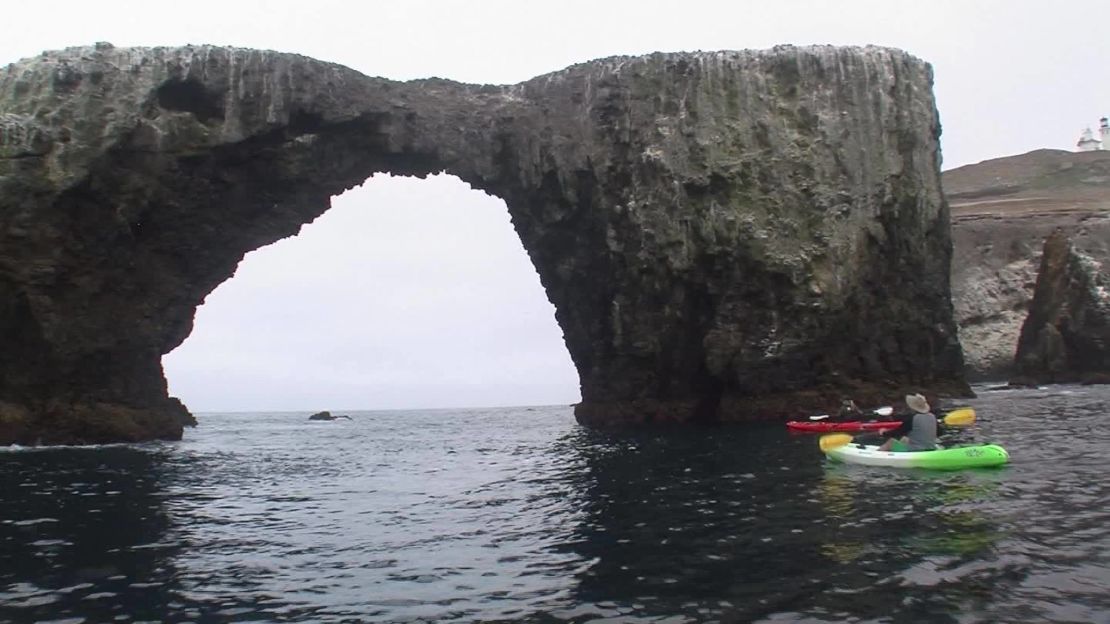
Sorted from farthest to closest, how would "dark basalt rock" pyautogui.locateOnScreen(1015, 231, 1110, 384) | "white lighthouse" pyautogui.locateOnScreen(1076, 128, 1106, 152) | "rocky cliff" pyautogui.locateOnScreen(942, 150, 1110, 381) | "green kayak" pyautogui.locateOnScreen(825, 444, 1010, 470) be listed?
"white lighthouse" pyautogui.locateOnScreen(1076, 128, 1106, 152)
"rocky cliff" pyautogui.locateOnScreen(942, 150, 1110, 381)
"dark basalt rock" pyautogui.locateOnScreen(1015, 231, 1110, 384)
"green kayak" pyautogui.locateOnScreen(825, 444, 1010, 470)

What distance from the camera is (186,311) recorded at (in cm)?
4125

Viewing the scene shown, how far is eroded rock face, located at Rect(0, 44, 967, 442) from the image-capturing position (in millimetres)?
36094

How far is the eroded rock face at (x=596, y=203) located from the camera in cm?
3609

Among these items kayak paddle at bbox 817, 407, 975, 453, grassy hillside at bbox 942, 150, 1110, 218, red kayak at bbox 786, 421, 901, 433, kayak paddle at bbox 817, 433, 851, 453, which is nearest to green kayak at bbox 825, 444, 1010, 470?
kayak paddle at bbox 817, 433, 851, 453

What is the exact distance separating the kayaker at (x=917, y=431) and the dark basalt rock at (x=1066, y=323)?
43625mm

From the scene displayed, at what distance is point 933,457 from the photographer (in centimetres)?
2047

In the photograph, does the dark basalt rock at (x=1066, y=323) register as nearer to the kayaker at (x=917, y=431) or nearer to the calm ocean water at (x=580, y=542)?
the calm ocean water at (x=580, y=542)

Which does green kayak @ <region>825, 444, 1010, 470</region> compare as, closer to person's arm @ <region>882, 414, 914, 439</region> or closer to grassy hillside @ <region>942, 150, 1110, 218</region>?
person's arm @ <region>882, 414, 914, 439</region>

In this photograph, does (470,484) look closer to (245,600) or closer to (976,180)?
(245,600)

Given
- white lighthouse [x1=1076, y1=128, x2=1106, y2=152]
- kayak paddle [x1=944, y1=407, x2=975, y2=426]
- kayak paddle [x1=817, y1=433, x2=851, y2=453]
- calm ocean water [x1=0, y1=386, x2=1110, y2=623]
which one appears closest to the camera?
calm ocean water [x1=0, y1=386, x2=1110, y2=623]

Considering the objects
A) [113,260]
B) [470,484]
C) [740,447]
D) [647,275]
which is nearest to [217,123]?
[113,260]

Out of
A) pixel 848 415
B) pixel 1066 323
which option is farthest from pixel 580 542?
pixel 1066 323

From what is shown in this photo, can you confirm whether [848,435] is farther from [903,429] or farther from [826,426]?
[826,426]

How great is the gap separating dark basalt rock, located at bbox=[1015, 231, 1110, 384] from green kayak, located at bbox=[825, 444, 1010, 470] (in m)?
44.0
